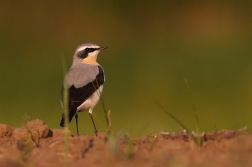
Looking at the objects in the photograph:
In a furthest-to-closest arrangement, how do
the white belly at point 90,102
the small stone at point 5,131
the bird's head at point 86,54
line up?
the bird's head at point 86,54
the white belly at point 90,102
the small stone at point 5,131

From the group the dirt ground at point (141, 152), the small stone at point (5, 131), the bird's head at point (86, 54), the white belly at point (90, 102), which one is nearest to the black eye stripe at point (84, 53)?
the bird's head at point (86, 54)

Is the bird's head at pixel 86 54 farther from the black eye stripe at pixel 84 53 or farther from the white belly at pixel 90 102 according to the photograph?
the white belly at pixel 90 102

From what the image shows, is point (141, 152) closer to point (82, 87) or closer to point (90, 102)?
point (82, 87)

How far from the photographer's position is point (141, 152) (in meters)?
4.63

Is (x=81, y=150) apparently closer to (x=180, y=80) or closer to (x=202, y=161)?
(x=202, y=161)

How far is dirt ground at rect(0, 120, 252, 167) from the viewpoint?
13.9 feet

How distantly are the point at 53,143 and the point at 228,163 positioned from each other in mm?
1354

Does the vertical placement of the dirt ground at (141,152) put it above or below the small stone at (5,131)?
above

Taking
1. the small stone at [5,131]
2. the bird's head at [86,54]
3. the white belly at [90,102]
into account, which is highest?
the bird's head at [86,54]

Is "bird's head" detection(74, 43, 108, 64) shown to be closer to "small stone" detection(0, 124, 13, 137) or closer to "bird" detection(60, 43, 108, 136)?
"bird" detection(60, 43, 108, 136)

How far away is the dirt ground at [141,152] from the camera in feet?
13.9

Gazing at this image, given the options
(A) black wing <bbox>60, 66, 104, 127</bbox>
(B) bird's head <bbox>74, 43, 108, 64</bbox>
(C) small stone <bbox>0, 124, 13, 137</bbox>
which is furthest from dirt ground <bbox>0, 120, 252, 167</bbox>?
(B) bird's head <bbox>74, 43, 108, 64</bbox>

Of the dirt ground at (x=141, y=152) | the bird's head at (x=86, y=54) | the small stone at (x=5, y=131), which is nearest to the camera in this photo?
the dirt ground at (x=141, y=152)

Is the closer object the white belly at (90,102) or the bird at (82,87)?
the bird at (82,87)
